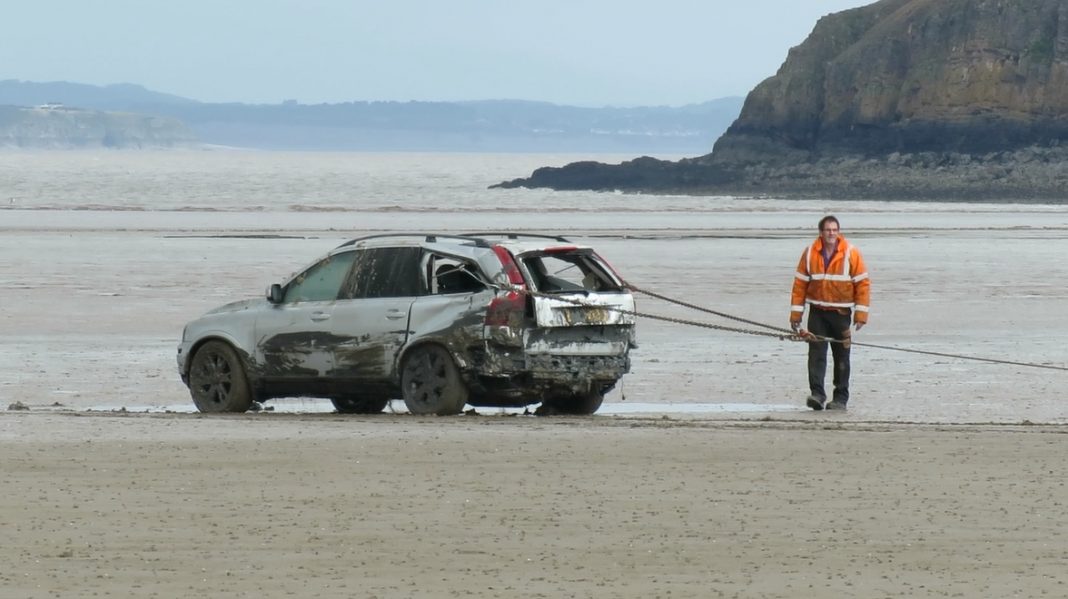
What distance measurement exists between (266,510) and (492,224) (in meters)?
54.1

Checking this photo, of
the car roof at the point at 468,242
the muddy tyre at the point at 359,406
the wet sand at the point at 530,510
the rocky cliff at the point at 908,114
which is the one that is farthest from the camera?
the rocky cliff at the point at 908,114

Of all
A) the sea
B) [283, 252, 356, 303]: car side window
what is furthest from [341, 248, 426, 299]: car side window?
the sea

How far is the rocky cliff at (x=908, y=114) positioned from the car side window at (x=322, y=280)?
93.9 metres

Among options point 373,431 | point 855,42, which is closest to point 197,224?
point 373,431

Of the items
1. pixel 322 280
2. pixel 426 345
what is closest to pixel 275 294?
pixel 322 280

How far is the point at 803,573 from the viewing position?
7.86 metres

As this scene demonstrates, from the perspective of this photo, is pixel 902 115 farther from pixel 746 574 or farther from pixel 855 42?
pixel 746 574

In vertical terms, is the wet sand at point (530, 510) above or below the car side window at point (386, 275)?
below

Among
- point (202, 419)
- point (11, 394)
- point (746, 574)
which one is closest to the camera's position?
point (746, 574)

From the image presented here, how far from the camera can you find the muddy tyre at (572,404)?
586 inches

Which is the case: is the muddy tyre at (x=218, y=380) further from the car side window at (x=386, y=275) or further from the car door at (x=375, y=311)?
the car side window at (x=386, y=275)

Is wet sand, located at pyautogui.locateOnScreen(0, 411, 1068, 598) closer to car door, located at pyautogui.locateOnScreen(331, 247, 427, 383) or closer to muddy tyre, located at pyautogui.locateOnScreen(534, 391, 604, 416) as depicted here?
car door, located at pyautogui.locateOnScreen(331, 247, 427, 383)

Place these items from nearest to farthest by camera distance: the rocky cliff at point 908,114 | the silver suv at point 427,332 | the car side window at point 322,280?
the silver suv at point 427,332 < the car side window at point 322,280 < the rocky cliff at point 908,114

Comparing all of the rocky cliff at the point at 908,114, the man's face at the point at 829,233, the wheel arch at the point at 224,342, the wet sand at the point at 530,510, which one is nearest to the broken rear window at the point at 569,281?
the wet sand at the point at 530,510
